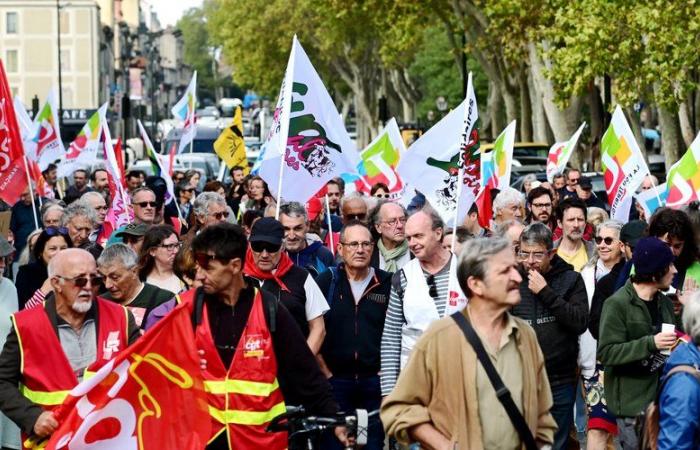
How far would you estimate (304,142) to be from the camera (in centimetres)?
1264

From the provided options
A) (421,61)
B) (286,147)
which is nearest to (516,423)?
(286,147)

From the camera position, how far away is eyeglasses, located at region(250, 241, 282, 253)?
29.1 ft

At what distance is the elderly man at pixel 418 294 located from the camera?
27.6 feet

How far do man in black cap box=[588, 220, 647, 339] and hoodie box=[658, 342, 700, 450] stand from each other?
2973 mm

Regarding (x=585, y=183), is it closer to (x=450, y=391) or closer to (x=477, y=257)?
(x=477, y=257)

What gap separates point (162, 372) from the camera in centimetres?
699

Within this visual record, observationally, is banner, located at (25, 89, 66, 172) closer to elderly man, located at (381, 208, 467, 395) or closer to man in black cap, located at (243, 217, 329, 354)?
man in black cap, located at (243, 217, 329, 354)

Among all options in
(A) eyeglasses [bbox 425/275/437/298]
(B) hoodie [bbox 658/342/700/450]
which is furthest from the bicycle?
(A) eyeglasses [bbox 425/275/437/298]

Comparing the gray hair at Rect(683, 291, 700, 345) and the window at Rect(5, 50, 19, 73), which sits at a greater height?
the gray hair at Rect(683, 291, 700, 345)

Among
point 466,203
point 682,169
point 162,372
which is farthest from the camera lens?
point 682,169

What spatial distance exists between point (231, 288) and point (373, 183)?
11885 mm

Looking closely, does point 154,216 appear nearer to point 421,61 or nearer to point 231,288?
point 231,288

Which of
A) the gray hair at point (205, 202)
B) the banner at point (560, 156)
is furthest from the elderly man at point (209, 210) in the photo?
the banner at point (560, 156)

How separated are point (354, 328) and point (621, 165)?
6.98 m
